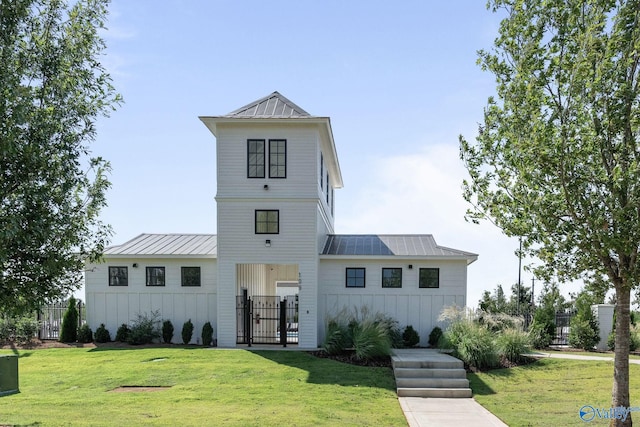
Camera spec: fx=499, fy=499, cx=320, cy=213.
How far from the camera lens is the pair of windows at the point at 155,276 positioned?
57.4 feet

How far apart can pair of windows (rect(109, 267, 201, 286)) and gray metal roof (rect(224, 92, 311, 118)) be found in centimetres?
568

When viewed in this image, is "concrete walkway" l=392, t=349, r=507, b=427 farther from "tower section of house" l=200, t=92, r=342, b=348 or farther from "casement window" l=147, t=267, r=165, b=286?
"casement window" l=147, t=267, r=165, b=286

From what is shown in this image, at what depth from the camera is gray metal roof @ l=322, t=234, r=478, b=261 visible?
17.2 metres

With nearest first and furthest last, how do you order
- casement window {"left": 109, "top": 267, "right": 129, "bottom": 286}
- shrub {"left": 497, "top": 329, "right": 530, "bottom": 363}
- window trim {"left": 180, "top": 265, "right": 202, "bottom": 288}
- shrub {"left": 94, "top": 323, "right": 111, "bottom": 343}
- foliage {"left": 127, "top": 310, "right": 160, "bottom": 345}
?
1. shrub {"left": 497, "top": 329, "right": 530, "bottom": 363}
2. foliage {"left": 127, "top": 310, "right": 160, "bottom": 345}
3. shrub {"left": 94, "top": 323, "right": 111, "bottom": 343}
4. window trim {"left": 180, "top": 265, "right": 202, "bottom": 288}
5. casement window {"left": 109, "top": 267, "right": 129, "bottom": 286}

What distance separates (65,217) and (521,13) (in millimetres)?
6942

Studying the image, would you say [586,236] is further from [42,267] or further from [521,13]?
[42,267]

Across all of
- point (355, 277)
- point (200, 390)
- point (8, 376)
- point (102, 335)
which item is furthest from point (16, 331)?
point (355, 277)

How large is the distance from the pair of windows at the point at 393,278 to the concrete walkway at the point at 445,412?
6.13 metres

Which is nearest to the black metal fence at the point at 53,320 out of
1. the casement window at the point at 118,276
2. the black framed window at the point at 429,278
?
the casement window at the point at 118,276

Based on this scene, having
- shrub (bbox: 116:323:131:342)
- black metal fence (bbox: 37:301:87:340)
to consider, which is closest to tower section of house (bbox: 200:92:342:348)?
shrub (bbox: 116:323:131:342)

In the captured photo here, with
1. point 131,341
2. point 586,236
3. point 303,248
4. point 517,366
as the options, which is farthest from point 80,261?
point 517,366

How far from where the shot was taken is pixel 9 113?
6.16m

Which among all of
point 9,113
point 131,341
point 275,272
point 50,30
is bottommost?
point 131,341

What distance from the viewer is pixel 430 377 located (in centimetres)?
1215
